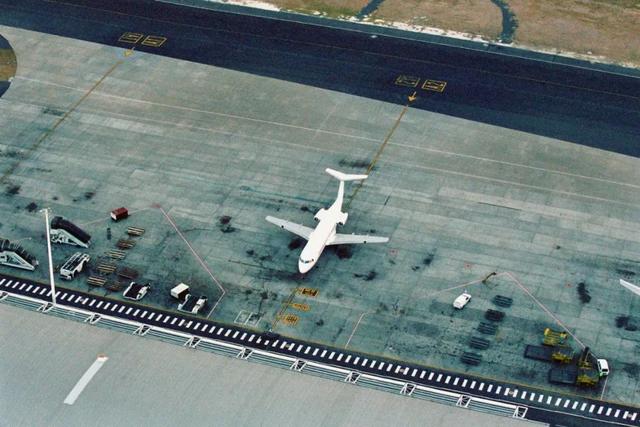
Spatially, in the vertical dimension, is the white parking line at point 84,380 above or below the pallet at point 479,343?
above

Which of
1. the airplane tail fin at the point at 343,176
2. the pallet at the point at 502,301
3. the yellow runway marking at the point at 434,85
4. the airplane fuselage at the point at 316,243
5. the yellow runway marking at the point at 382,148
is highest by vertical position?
the airplane tail fin at the point at 343,176

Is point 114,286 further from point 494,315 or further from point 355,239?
point 494,315

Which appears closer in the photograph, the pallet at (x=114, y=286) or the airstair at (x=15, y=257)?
the pallet at (x=114, y=286)

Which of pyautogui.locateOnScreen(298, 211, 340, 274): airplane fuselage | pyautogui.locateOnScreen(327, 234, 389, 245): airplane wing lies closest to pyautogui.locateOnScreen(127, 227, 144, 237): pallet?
pyautogui.locateOnScreen(298, 211, 340, 274): airplane fuselage

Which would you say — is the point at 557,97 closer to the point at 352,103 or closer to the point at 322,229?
the point at 352,103

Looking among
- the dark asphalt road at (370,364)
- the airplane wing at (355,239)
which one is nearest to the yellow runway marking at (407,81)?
the airplane wing at (355,239)

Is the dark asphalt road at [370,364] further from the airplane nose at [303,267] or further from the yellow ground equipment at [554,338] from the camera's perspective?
the airplane nose at [303,267]
